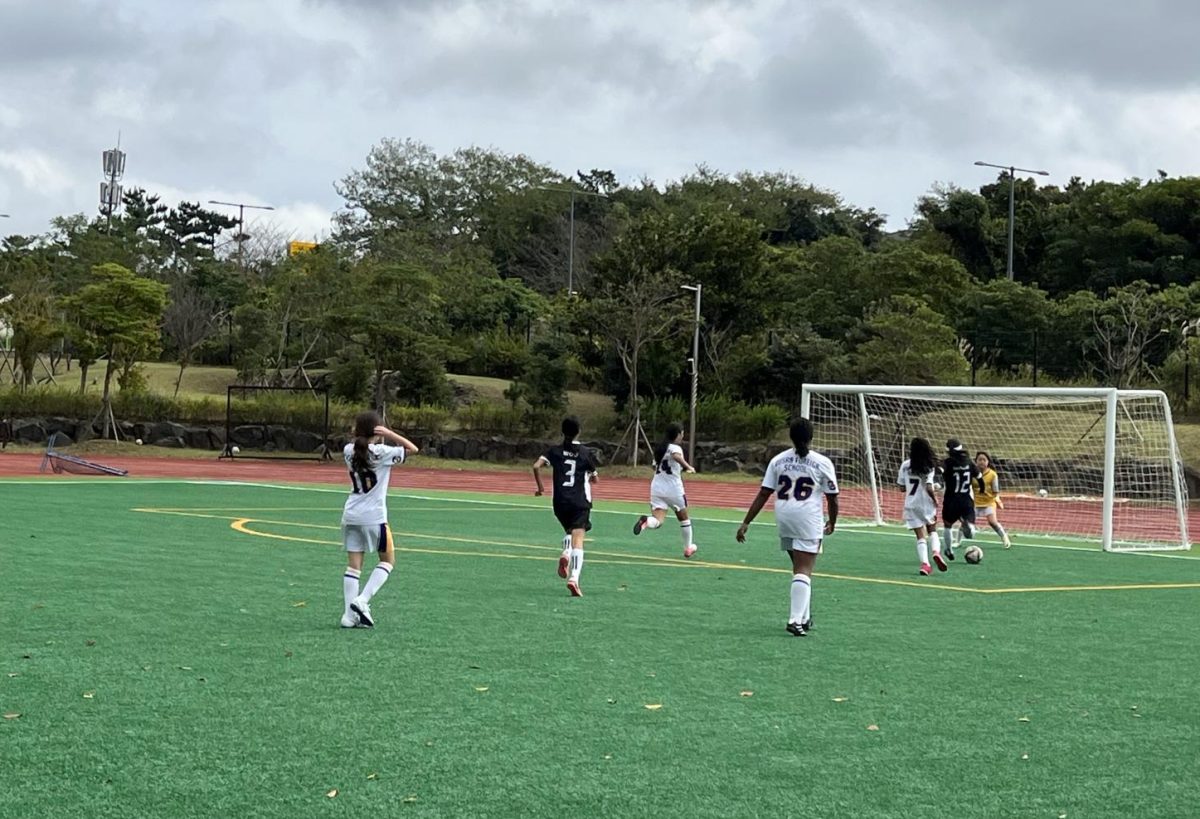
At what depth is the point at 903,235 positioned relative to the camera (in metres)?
78.7

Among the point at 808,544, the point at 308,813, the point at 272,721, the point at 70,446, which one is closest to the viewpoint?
the point at 308,813

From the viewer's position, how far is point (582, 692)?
28.0 ft

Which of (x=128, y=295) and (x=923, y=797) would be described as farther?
(x=128, y=295)

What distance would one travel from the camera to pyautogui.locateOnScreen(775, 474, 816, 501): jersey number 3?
1111 centimetres

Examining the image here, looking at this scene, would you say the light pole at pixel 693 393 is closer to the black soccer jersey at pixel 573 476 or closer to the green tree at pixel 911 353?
the green tree at pixel 911 353

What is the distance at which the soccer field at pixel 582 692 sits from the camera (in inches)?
247

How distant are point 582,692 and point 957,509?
1063 cm

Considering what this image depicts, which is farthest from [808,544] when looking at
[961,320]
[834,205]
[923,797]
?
[834,205]

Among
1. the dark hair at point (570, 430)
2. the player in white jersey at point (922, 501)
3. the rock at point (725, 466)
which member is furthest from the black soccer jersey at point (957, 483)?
the rock at point (725, 466)

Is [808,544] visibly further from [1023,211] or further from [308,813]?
[1023,211]

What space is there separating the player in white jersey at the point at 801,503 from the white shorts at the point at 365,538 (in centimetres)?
301

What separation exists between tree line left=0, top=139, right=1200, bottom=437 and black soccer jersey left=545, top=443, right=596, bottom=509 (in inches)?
1283

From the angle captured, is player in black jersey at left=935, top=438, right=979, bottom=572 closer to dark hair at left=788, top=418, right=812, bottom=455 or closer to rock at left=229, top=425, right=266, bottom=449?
dark hair at left=788, top=418, right=812, bottom=455

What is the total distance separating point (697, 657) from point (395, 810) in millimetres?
4436
